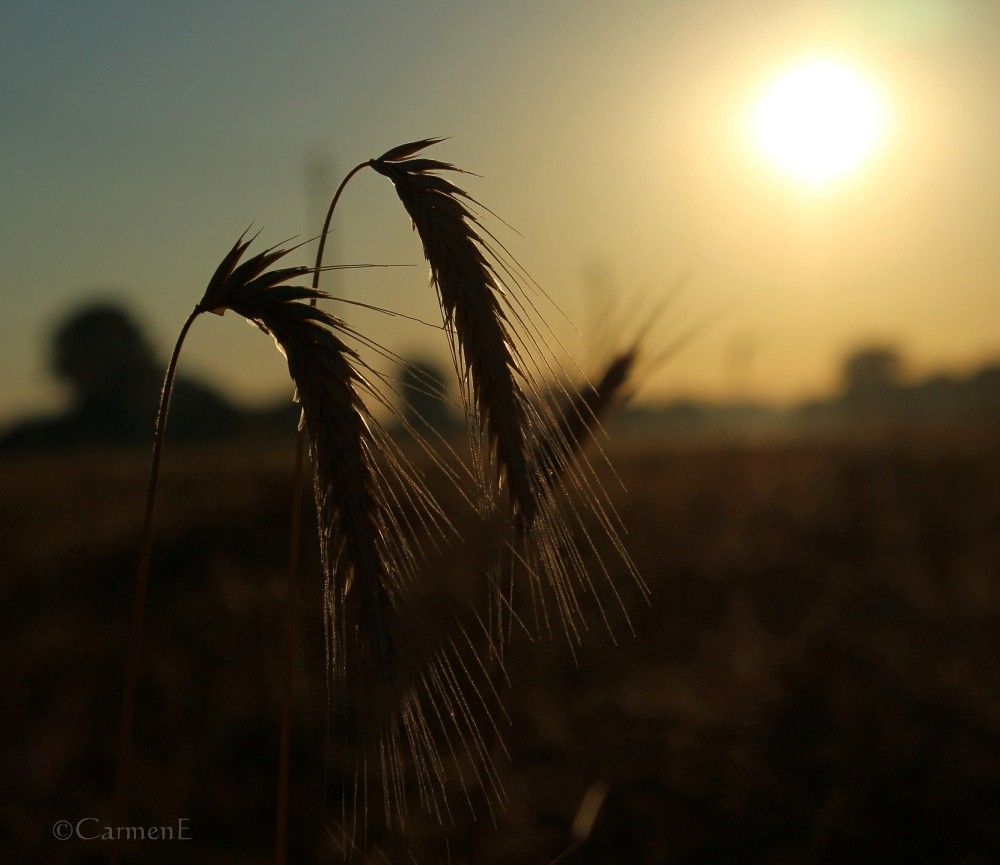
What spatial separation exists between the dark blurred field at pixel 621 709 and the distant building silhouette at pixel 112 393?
23.4 meters

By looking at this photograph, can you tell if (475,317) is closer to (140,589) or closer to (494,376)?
(494,376)

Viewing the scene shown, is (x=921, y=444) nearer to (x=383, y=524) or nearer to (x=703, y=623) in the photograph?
(x=703, y=623)

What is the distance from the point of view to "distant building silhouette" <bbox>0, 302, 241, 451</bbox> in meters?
32.8

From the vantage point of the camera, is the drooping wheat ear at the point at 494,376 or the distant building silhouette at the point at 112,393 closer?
the drooping wheat ear at the point at 494,376

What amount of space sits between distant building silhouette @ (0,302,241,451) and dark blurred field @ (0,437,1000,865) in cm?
2336

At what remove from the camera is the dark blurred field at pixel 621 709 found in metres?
2.71

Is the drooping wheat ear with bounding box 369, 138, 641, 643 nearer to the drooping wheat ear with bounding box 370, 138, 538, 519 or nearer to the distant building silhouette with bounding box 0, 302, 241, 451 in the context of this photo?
the drooping wheat ear with bounding box 370, 138, 538, 519

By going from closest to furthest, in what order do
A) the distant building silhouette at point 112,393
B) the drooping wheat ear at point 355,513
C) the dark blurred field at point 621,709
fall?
the drooping wheat ear at point 355,513 → the dark blurred field at point 621,709 → the distant building silhouette at point 112,393

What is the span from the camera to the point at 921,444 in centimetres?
1388

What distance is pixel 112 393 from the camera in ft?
130

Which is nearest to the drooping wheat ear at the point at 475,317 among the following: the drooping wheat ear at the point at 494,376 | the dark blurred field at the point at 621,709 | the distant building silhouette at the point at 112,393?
the drooping wheat ear at the point at 494,376

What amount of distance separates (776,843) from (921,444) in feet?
41.2

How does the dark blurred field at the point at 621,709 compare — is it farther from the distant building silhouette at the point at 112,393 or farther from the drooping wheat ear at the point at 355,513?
the distant building silhouette at the point at 112,393

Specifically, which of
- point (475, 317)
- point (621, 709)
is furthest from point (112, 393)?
point (475, 317)
